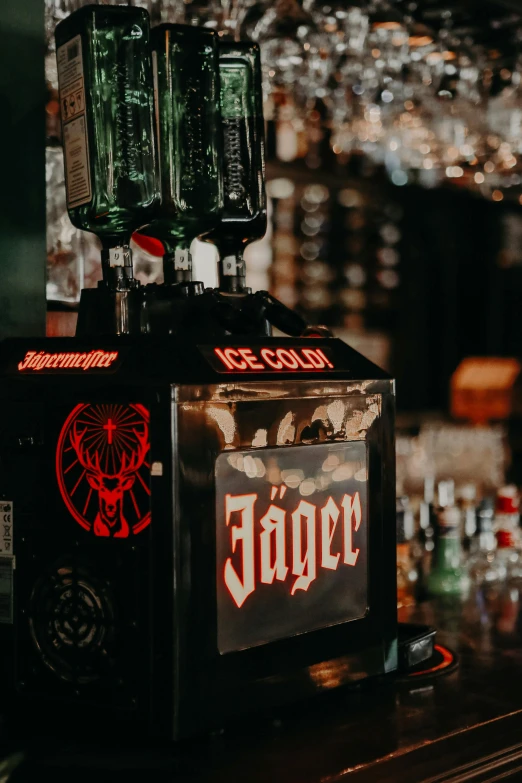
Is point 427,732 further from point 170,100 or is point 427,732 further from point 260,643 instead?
point 170,100

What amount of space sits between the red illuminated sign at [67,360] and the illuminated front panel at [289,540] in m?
0.17

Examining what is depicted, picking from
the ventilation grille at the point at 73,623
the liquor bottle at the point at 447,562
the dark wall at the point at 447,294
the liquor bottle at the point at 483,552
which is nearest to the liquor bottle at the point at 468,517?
the liquor bottle at the point at 483,552

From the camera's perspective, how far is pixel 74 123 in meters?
1.24

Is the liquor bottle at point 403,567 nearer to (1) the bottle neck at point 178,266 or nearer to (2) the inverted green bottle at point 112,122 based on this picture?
(1) the bottle neck at point 178,266

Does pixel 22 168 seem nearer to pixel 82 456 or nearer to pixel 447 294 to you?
pixel 82 456

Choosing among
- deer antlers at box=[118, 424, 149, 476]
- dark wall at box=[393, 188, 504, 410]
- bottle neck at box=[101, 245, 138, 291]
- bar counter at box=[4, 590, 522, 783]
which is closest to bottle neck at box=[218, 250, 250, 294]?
bottle neck at box=[101, 245, 138, 291]

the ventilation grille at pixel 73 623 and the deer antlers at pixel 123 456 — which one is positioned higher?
the deer antlers at pixel 123 456

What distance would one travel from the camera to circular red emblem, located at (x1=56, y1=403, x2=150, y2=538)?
105 centimetres

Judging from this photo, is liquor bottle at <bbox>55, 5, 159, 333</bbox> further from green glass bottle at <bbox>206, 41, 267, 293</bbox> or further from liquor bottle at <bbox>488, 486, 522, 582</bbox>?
liquor bottle at <bbox>488, 486, 522, 582</bbox>

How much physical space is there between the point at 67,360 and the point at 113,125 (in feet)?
0.99

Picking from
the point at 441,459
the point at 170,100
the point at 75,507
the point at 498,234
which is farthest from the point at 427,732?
the point at 498,234

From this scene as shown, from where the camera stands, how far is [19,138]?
1.46 m

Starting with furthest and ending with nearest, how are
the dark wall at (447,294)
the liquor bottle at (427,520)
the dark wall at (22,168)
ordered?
the dark wall at (447,294) < the liquor bottle at (427,520) < the dark wall at (22,168)

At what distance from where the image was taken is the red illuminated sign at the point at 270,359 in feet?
3.63
